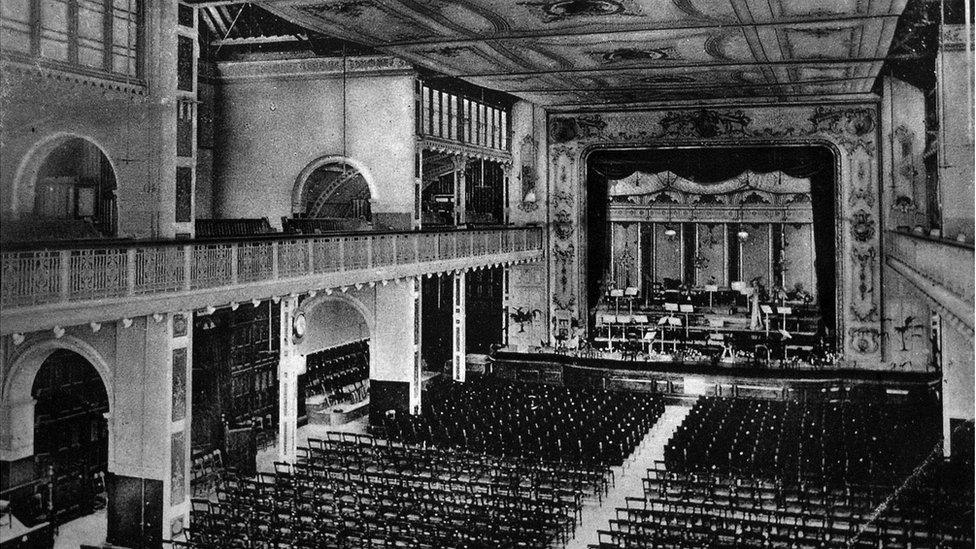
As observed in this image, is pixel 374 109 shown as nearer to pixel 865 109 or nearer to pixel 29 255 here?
pixel 29 255

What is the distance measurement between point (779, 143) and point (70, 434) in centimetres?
2074

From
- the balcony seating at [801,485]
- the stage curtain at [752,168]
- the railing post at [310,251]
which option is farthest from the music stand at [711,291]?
the railing post at [310,251]

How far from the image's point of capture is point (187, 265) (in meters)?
12.2

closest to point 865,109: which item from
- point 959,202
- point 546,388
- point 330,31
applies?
point 959,202

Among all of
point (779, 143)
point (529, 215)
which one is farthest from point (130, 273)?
point (779, 143)

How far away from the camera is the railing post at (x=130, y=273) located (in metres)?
11.2

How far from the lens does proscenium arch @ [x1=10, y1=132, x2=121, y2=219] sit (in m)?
13.2

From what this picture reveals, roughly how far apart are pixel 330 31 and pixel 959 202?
11.9 meters

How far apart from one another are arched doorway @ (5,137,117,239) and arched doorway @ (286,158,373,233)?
5.15 m

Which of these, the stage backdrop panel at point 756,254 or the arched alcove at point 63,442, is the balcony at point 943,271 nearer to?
the arched alcove at point 63,442

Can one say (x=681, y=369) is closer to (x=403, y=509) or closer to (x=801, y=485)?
(x=801, y=485)

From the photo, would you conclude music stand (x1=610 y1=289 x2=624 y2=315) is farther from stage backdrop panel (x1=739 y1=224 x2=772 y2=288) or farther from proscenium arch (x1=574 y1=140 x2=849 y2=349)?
stage backdrop panel (x1=739 y1=224 x2=772 y2=288)

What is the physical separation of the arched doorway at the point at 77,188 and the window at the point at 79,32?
2.50m

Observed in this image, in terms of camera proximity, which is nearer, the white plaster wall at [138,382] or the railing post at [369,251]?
the white plaster wall at [138,382]
